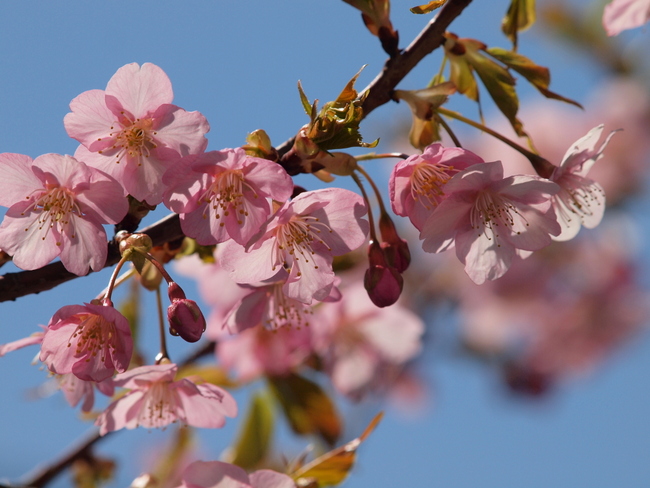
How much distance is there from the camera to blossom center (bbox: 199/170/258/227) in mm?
1018

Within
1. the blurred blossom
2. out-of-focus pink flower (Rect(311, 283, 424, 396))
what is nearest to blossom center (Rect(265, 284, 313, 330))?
out-of-focus pink flower (Rect(311, 283, 424, 396))

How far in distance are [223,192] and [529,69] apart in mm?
654

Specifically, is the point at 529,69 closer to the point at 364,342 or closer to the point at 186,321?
the point at 186,321

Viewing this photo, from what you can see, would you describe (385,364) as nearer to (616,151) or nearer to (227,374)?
(227,374)

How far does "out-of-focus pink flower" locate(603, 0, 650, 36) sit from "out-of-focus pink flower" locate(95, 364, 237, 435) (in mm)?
1043

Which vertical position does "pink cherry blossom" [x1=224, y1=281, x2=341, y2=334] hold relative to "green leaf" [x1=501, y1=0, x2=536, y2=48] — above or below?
below

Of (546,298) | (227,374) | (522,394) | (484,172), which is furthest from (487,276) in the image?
(546,298)

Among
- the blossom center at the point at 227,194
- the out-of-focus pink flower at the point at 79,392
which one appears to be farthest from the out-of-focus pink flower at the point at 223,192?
the out-of-focus pink flower at the point at 79,392

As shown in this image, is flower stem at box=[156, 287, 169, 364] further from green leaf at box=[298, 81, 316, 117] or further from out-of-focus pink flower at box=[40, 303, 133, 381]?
green leaf at box=[298, 81, 316, 117]

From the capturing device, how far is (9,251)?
1.04 m

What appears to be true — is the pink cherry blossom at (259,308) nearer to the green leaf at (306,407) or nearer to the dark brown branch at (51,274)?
the dark brown branch at (51,274)

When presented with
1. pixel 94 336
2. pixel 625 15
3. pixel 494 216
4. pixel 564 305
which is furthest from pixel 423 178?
pixel 564 305

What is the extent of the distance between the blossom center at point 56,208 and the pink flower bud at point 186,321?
0.22 m

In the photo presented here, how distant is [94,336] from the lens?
1002 mm
